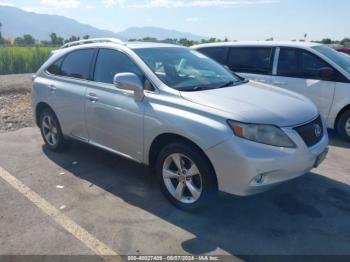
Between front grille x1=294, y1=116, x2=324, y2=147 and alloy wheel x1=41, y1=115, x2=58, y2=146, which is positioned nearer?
front grille x1=294, y1=116, x2=324, y2=147

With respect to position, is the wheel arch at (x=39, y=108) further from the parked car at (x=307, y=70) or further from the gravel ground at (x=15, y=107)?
the parked car at (x=307, y=70)

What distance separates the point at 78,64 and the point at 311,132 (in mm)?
3181

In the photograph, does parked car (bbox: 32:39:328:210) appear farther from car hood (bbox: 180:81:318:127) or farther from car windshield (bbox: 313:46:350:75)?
car windshield (bbox: 313:46:350:75)

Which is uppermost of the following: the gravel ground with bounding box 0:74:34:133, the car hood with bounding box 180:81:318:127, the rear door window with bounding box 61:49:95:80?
the rear door window with bounding box 61:49:95:80

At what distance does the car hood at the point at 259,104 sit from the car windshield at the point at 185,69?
0.74ft

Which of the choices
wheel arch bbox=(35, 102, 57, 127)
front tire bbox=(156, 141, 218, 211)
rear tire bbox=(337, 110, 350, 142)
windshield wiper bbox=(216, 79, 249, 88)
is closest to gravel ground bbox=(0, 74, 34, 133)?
wheel arch bbox=(35, 102, 57, 127)

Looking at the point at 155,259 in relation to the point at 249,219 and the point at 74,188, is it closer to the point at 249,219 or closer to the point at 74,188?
the point at 249,219

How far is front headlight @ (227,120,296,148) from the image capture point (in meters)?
3.28

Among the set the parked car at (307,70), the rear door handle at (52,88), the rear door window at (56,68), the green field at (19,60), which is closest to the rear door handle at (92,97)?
the rear door handle at (52,88)

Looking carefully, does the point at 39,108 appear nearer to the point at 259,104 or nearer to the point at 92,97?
the point at 92,97

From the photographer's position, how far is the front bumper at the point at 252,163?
3209mm

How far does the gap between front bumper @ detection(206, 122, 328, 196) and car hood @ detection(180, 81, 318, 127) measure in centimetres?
20

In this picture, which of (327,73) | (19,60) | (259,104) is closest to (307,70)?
(327,73)

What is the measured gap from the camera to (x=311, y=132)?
367 cm
